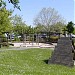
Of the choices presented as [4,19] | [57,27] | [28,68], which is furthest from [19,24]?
[28,68]

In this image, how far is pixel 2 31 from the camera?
2272 inches

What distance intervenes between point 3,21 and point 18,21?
36.0m

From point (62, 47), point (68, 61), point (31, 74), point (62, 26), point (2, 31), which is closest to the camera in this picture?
point (31, 74)

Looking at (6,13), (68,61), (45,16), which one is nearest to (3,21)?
(6,13)

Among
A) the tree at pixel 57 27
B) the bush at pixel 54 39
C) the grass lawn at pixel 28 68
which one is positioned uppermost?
the tree at pixel 57 27

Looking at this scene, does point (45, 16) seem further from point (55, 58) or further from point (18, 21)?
point (55, 58)

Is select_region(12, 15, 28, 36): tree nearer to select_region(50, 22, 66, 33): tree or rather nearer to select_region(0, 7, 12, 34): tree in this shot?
select_region(50, 22, 66, 33): tree

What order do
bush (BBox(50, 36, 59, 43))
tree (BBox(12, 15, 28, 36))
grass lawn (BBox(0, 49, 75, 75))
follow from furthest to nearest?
tree (BBox(12, 15, 28, 36)) < bush (BBox(50, 36, 59, 43)) < grass lawn (BBox(0, 49, 75, 75))

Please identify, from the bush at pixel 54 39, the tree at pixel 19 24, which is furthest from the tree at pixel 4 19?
the tree at pixel 19 24

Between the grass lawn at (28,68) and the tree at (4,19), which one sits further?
the tree at (4,19)

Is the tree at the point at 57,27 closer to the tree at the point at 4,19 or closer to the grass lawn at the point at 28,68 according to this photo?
the tree at the point at 4,19

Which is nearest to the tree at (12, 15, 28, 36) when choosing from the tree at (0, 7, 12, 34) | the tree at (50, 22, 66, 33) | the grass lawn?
the tree at (50, 22, 66, 33)

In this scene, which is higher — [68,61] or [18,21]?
[18,21]

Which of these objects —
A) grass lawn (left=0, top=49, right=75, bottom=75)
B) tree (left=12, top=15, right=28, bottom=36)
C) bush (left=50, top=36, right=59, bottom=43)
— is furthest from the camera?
tree (left=12, top=15, right=28, bottom=36)
